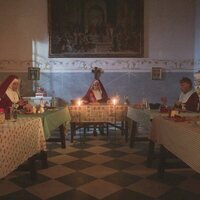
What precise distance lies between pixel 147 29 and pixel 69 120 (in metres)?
3.82

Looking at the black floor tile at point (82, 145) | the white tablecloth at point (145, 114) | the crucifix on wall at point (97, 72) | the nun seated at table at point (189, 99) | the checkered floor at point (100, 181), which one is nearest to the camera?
the checkered floor at point (100, 181)

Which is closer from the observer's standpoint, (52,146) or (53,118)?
(53,118)

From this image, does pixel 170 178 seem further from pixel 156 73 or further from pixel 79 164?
pixel 156 73

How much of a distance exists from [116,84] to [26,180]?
16.2 feet

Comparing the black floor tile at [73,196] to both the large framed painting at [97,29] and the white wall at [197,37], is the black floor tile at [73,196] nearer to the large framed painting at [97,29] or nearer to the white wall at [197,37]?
the large framed painting at [97,29]

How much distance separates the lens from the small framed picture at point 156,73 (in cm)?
888

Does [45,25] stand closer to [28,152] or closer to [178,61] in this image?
[178,61]

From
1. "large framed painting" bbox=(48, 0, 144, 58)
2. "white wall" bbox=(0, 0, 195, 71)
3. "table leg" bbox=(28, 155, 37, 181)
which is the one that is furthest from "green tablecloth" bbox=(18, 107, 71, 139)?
"white wall" bbox=(0, 0, 195, 71)

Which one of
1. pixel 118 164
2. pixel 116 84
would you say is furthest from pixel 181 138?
pixel 116 84

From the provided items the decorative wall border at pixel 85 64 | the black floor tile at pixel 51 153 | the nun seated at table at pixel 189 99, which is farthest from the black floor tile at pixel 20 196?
the decorative wall border at pixel 85 64

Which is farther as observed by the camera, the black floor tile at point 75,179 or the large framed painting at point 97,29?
the large framed painting at point 97,29

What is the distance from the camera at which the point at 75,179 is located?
14.6 ft

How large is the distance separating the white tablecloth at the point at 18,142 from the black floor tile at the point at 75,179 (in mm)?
522

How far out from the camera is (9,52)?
28.7ft
